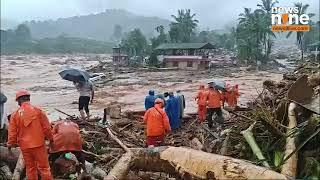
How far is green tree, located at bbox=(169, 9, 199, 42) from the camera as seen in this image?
66000 millimetres

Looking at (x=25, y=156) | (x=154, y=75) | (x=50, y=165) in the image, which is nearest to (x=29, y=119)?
(x=25, y=156)

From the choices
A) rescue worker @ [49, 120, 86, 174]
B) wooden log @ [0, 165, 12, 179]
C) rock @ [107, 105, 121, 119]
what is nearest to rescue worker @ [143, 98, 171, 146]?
rescue worker @ [49, 120, 86, 174]

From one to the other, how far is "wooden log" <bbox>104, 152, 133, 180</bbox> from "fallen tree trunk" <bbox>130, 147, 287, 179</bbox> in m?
0.08

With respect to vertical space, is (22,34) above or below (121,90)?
above

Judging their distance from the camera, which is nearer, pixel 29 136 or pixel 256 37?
pixel 29 136

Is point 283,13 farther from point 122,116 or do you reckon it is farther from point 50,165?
point 50,165

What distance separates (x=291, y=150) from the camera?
5879 mm

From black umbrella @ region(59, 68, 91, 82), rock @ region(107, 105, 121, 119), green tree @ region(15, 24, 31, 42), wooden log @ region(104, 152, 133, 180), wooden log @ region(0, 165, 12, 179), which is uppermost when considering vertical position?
green tree @ region(15, 24, 31, 42)

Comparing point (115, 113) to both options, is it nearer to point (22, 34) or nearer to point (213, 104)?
point (213, 104)

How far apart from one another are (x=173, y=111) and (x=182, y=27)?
5913 centimetres

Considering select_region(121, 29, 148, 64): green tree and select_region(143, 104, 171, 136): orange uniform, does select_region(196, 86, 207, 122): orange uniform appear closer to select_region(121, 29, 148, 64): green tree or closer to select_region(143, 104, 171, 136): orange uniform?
select_region(143, 104, 171, 136): orange uniform

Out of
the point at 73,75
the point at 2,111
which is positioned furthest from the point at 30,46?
the point at 2,111

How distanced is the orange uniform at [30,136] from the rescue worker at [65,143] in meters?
0.48

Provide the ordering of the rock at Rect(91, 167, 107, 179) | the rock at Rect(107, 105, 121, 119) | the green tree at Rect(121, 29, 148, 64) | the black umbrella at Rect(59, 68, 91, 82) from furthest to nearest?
the green tree at Rect(121, 29, 148, 64), the rock at Rect(107, 105, 121, 119), the black umbrella at Rect(59, 68, 91, 82), the rock at Rect(91, 167, 107, 179)
